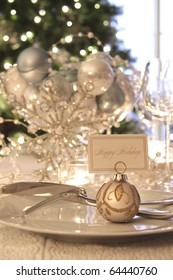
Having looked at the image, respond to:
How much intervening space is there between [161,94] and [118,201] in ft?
1.83

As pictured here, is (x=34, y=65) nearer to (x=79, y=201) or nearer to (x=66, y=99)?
(x=66, y=99)

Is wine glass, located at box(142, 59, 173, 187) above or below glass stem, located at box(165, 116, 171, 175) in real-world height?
above

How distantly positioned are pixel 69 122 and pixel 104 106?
26.4 inches

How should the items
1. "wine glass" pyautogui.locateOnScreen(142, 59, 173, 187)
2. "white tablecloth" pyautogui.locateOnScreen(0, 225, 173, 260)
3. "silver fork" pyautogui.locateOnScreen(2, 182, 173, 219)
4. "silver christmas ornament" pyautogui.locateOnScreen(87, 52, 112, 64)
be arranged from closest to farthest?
"white tablecloth" pyautogui.locateOnScreen(0, 225, 173, 260)
"silver fork" pyautogui.locateOnScreen(2, 182, 173, 219)
"wine glass" pyautogui.locateOnScreen(142, 59, 173, 187)
"silver christmas ornament" pyautogui.locateOnScreen(87, 52, 112, 64)

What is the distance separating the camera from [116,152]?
0.97m

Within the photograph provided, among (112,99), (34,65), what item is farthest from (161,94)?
(34,65)

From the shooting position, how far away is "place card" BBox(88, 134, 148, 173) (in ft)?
3.17

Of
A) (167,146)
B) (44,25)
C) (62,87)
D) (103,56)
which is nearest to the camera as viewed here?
(167,146)

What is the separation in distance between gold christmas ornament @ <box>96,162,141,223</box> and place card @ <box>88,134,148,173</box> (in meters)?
0.17

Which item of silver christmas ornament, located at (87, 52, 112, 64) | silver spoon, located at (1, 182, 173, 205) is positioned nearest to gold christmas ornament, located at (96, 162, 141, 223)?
silver spoon, located at (1, 182, 173, 205)

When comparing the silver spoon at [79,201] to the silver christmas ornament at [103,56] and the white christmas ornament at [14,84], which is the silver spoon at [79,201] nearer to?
the silver christmas ornament at [103,56]

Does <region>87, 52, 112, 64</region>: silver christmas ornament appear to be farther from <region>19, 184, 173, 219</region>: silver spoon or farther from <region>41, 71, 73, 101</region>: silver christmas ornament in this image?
<region>19, 184, 173, 219</region>: silver spoon

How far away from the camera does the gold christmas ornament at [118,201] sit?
774 mm

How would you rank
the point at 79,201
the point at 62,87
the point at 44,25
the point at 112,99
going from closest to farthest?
1. the point at 79,201
2. the point at 62,87
3. the point at 112,99
4. the point at 44,25
